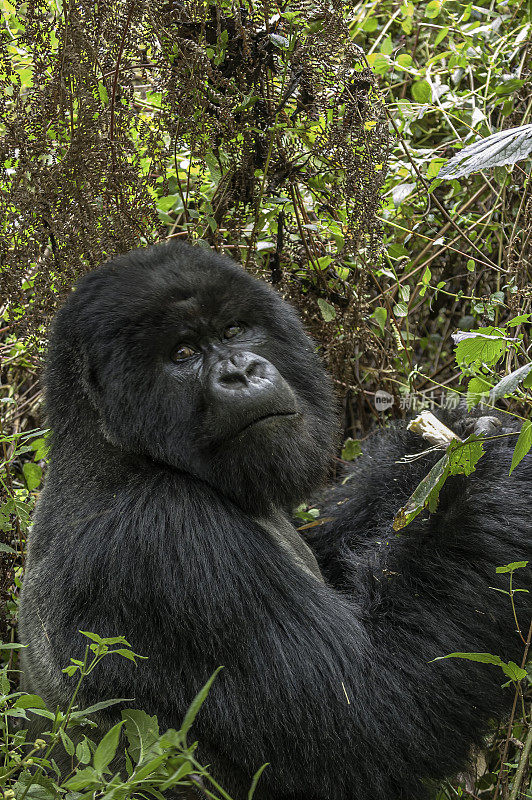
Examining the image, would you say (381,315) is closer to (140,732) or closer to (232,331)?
(232,331)

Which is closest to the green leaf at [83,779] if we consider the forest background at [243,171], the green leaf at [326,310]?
the forest background at [243,171]

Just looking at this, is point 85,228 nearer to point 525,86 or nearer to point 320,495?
point 320,495

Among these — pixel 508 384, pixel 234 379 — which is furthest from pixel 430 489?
pixel 234 379

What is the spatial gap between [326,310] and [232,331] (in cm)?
106

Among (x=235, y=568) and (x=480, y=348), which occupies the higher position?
(x=480, y=348)

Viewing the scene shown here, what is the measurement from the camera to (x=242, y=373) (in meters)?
2.69

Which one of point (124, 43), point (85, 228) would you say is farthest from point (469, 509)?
point (124, 43)

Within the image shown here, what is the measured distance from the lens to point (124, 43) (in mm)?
3438

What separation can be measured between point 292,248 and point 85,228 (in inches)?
38.6

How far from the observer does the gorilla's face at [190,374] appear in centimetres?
271

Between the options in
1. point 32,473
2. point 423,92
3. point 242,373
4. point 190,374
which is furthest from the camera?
point 423,92

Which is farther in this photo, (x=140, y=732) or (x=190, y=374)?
(x=190, y=374)

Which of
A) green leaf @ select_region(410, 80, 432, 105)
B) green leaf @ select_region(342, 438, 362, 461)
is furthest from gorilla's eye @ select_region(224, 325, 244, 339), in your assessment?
green leaf @ select_region(410, 80, 432, 105)

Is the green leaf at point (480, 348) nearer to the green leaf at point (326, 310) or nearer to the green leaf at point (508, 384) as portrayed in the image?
the green leaf at point (508, 384)
